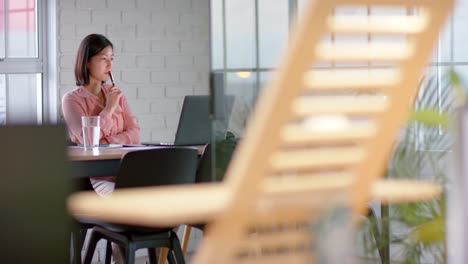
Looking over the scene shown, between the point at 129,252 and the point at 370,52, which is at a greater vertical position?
the point at 370,52

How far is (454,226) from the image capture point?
1.51m

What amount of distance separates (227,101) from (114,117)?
1484 millimetres

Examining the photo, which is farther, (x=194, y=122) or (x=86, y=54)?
(x=86, y=54)

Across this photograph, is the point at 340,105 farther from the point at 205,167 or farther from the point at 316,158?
the point at 205,167

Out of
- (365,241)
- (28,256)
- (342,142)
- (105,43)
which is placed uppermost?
(105,43)

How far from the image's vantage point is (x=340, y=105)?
132 cm

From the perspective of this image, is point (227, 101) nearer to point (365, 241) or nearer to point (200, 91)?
point (365, 241)

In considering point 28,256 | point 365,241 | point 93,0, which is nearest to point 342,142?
point 28,256

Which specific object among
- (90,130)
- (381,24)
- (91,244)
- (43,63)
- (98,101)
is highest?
(43,63)

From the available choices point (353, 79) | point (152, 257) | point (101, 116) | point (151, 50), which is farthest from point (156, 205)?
point (151, 50)

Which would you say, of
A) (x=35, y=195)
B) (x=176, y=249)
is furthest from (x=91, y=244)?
(x=35, y=195)

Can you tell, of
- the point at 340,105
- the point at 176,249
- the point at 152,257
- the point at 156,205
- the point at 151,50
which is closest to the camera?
the point at 156,205

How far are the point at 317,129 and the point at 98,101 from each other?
408 cm

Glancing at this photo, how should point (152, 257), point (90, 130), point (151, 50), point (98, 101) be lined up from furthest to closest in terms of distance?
1. point (151, 50)
2. point (98, 101)
3. point (152, 257)
4. point (90, 130)
